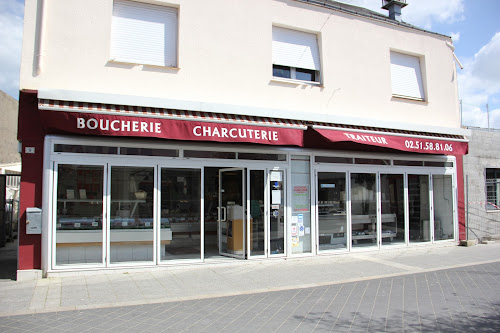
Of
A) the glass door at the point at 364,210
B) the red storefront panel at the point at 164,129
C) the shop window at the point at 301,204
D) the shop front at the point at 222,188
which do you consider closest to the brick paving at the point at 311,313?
the shop front at the point at 222,188

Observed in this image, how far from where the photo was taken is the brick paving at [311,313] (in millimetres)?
5121

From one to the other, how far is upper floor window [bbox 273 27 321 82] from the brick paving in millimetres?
5689

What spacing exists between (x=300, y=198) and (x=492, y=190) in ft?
26.0

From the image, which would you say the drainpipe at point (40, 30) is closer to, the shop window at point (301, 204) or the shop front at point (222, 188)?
the shop front at point (222, 188)

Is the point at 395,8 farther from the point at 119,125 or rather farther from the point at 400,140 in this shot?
the point at 119,125

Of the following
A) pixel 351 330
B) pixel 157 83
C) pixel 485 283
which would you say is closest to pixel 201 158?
A: pixel 157 83

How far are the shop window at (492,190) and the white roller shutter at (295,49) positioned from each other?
25.5ft

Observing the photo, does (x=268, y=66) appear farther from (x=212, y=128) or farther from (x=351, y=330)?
(x=351, y=330)

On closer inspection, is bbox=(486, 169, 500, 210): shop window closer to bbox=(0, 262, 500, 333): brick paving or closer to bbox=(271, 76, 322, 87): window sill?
bbox=(0, 262, 500, 333): brick paving

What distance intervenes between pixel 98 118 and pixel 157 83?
165cm

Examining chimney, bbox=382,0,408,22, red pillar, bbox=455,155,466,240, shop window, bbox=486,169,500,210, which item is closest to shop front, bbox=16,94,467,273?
red pillar, bbox=455,155,466,240

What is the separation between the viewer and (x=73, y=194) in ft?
26.9

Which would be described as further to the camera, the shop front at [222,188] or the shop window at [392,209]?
the shop window at [392,209]

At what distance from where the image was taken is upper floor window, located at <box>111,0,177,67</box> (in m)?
8.65
